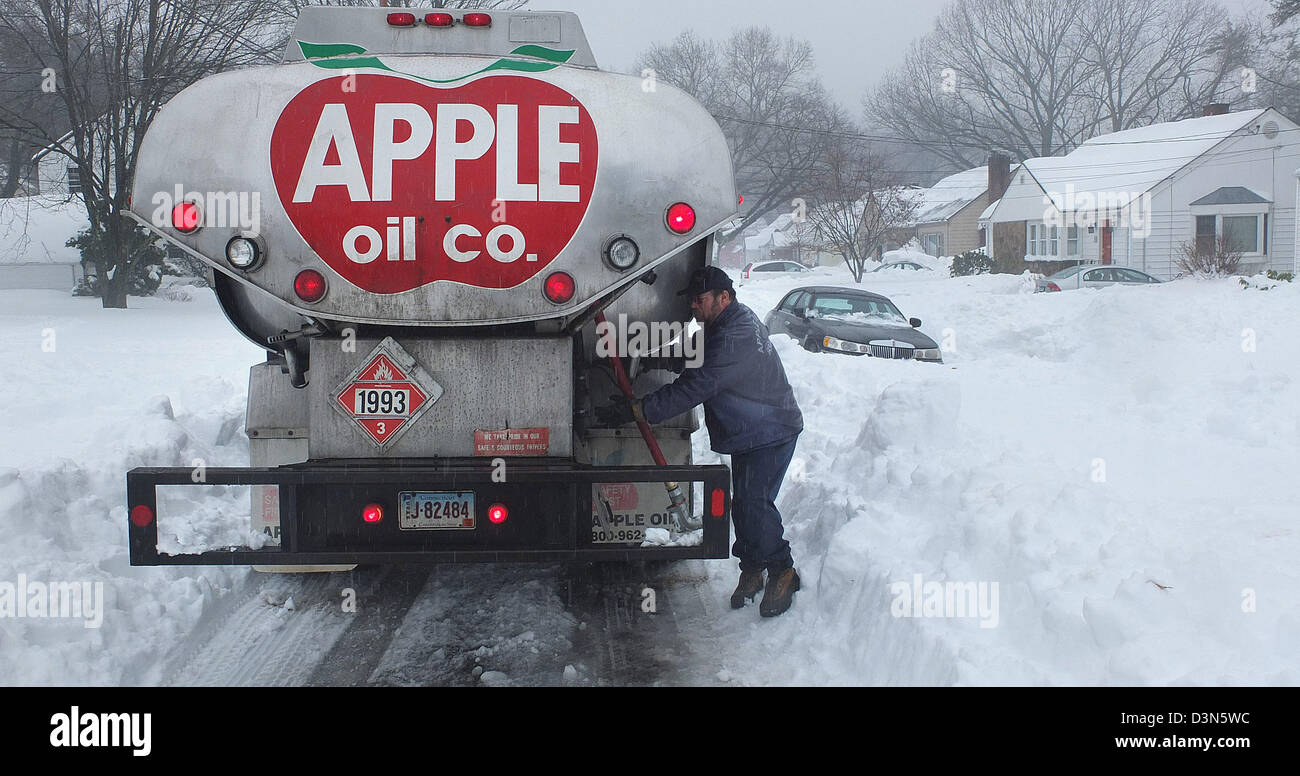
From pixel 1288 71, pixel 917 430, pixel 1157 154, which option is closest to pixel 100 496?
pixel 917 430

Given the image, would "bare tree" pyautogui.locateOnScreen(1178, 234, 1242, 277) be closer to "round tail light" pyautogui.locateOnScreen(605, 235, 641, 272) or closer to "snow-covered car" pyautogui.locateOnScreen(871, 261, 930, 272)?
"round tail light" pyautogui.locateOnScreen(605, 235, 641, 272)

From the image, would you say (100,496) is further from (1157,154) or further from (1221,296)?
(1157,154)

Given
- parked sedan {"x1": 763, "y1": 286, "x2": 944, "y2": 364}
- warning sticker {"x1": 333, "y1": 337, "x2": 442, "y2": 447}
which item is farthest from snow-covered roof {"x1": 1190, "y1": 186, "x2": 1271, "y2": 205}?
warning sticker {"x1": 333, "y1": 337, "x2": 442, "y2": 447}

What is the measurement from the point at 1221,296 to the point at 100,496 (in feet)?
39.8

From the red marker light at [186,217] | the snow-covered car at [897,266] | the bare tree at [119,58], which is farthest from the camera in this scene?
the snow-covered car at [897,266]

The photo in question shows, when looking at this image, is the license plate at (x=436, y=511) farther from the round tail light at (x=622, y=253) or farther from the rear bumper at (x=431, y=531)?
the round tail light at (x=622, y=253)

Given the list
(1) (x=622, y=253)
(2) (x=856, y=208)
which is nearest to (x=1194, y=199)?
(2) (x=856, y=208)

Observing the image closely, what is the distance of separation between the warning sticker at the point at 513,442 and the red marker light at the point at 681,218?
3.46ft

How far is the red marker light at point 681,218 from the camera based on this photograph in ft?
13.8

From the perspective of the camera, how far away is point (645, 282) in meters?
4.96

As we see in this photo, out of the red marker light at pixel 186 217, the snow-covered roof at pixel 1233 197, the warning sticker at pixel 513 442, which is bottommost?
the warning sticker at pixel 513 442

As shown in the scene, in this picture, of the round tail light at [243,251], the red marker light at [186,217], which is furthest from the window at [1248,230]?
the red marker light at [186,217]

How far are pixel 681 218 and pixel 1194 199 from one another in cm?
3619

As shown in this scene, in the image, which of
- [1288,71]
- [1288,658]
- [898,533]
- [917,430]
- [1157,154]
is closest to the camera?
[1288,658]
